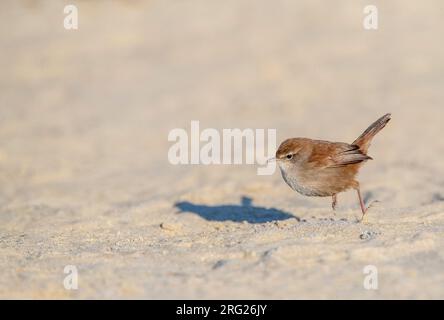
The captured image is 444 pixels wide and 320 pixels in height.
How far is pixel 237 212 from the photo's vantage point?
9.27 m

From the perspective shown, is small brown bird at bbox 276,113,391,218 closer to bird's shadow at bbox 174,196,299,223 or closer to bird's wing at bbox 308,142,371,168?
bird's wing at bbox 308,142,371,168

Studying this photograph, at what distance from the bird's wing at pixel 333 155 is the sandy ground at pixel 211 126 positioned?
581mm

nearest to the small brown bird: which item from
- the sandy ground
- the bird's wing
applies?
the bird's wing

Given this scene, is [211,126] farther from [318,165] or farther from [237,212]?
[318,165]

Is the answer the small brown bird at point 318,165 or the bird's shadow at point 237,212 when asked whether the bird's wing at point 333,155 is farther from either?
the bird's shadow at point 237,212

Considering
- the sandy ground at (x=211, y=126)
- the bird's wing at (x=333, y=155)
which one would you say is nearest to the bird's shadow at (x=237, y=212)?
the sandy ground at (x=211, y=126)

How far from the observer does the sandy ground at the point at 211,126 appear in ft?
20.2

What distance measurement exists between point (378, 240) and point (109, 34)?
11.6 meters

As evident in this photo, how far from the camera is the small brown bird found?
7984 mm

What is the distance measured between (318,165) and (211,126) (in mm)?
5524

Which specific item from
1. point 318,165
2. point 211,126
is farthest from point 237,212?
point 211,126

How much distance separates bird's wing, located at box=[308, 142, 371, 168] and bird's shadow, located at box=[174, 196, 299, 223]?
2.69 feet

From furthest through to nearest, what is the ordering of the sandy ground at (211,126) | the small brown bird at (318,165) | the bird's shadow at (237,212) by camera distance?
the bird's shadow at (237,212), the small brown bird at (318,165), the sandy ground at (211,126)
